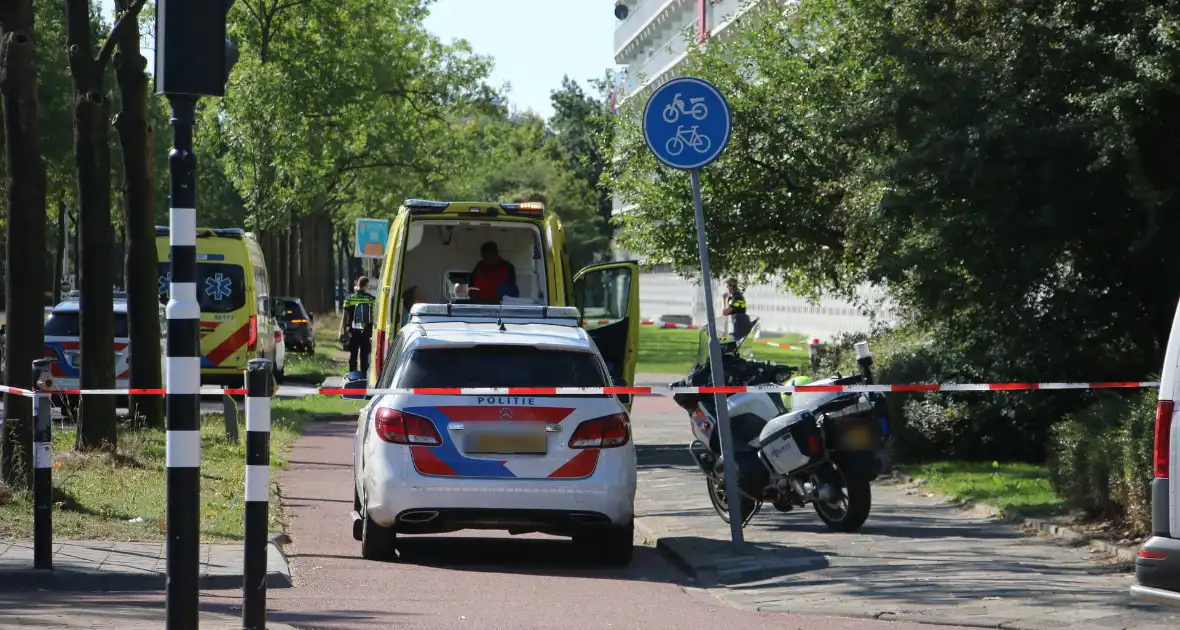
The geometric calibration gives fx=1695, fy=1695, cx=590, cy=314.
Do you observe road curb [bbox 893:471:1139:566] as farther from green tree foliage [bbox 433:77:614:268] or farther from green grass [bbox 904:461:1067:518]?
green tree foliage [bbox 433:77:614:268]

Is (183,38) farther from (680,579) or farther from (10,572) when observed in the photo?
(680,579)

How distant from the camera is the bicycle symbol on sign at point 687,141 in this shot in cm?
1138

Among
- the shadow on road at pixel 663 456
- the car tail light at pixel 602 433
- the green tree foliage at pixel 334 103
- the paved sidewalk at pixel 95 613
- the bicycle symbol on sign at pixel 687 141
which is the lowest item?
the shadow on road at pixel 663 456

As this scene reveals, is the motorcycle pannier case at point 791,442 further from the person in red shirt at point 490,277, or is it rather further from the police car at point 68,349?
the police car at point 68,349

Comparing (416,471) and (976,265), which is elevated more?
(976,265)

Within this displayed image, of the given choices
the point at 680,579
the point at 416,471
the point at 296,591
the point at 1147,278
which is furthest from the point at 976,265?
the point at 296,591

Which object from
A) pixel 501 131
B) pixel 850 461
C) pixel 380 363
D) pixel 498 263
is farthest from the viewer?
pixel 501 131

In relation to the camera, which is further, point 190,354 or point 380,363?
point 380,363

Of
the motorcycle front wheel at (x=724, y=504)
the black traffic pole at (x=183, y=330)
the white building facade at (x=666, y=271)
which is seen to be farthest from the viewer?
the white building facade at (x=666, y=271)

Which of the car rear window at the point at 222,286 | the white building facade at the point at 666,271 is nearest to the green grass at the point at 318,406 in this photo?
the car rear window at the point at 222,286

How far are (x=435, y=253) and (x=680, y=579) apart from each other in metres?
10.4

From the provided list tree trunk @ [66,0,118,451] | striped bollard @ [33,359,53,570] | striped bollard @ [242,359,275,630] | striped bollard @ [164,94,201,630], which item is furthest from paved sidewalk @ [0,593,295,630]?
tree trunk @ [66,0,118,451]

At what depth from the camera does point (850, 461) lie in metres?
11.5

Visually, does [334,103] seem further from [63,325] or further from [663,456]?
[663,456]
